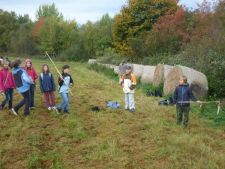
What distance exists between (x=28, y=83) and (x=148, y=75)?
10203 millimetres

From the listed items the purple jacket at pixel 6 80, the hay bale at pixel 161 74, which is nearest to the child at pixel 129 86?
the purple jacket at pixel 6 80

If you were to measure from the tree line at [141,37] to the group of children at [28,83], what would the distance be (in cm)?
661

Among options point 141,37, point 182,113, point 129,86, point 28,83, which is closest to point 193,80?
point 129,86

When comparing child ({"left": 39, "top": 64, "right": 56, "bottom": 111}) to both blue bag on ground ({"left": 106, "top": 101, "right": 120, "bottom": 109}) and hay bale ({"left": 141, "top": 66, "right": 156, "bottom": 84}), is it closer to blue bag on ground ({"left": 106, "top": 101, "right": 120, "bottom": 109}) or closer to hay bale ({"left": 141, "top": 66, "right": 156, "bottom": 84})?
blue bag on ground ({"left": 106, "top": 101, "right": 120, "bottom": 109})

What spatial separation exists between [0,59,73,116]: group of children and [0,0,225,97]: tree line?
6608 millimetres

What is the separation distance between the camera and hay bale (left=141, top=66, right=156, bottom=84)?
2214cm

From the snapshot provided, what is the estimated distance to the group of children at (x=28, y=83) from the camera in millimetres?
13297

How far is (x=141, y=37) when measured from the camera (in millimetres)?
34625

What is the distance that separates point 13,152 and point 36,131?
1.95 meters

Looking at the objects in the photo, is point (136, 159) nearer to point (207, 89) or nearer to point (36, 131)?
point (36, 131)

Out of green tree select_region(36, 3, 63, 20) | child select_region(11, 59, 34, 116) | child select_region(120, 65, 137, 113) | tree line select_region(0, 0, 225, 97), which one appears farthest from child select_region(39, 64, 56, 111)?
green tree select_region(36, 3, 63, 20)

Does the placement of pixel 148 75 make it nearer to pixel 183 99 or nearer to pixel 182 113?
pixel 182 113

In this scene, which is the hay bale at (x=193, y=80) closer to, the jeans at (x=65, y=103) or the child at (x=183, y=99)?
the child at (x=183, y=99)

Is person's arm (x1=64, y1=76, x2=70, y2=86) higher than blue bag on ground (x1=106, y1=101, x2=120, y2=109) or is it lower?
higher
